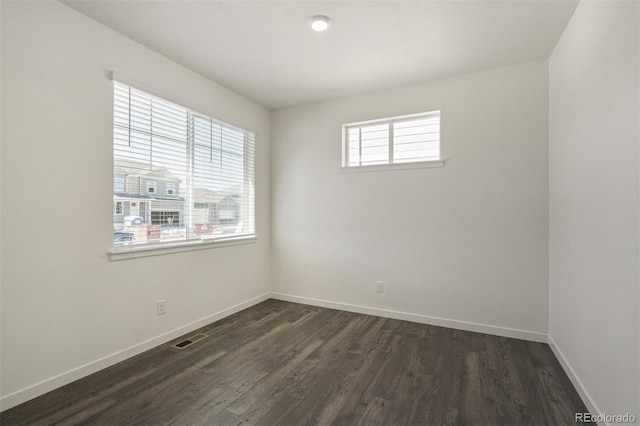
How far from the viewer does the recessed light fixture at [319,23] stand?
7.49ft

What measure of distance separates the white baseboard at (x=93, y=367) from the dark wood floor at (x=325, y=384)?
0.19 feet

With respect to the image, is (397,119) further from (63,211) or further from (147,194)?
(63,211)

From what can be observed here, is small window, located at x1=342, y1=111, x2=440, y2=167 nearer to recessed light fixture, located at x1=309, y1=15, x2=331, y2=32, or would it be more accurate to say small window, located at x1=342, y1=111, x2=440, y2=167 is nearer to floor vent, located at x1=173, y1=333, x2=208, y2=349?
recessed light fixture, located at x1=309, y1=15, x2=331, y2=32

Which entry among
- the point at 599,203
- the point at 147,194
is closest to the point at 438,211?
the point at 599,203

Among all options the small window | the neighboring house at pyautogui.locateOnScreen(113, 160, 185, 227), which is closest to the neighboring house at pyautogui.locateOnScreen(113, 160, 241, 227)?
the neighboring house at pyautogui.locateOnScreen(113, 160, 185, 227)

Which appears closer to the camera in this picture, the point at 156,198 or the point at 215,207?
the point at 156,198

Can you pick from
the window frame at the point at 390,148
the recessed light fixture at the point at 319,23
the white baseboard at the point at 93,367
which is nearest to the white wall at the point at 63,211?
the white baseboard at the point at 93,367

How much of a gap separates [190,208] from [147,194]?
1.68 feet

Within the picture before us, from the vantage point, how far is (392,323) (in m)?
3.40

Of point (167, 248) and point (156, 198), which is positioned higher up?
point (156, 198)

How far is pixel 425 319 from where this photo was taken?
133 inches

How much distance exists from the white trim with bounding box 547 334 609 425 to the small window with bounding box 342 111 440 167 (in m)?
2.04

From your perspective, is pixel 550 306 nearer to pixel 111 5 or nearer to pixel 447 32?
pixel 447 32

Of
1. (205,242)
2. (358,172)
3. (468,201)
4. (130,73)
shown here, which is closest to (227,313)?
(205,242)
